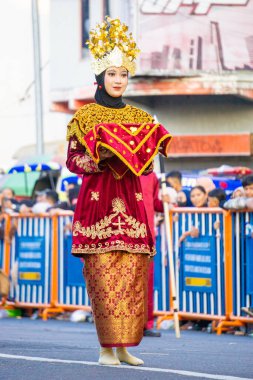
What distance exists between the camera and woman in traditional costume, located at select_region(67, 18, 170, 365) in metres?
9.57

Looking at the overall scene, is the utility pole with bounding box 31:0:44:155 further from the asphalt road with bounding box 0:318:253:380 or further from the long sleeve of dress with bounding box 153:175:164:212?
the long sleeve of dress with bounding box 153:175:164:212

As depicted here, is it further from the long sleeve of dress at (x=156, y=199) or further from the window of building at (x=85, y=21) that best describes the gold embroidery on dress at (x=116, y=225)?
the window of building at (x=85, y=21)

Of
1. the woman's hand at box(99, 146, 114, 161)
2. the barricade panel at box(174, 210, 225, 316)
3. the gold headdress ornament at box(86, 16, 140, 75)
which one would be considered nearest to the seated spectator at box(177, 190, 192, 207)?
the barricade panel at box(174, 210, 225, 316)

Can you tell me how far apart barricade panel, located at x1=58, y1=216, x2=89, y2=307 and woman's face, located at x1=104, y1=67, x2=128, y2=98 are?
28.0 ft

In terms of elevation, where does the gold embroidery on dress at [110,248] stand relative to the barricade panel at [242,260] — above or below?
below

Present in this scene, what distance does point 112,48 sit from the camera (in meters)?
10.0

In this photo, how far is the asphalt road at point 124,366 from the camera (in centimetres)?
882

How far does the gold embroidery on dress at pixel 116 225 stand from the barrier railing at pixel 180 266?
18.5ft

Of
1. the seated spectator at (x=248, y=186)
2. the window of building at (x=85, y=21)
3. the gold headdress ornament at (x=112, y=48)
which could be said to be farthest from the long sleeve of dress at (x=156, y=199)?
the window of building at (x=85, y=21)

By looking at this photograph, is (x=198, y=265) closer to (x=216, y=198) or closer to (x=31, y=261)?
(x=216, y=198)

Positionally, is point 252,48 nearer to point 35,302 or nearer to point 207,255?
point 35,302

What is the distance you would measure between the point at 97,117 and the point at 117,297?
1224mm

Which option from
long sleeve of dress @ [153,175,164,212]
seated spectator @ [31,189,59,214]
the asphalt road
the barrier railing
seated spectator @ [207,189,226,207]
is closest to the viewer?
the asphalt road

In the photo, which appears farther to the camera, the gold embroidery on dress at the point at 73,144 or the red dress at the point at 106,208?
the gold embroidery on dress at the point at 73,144
